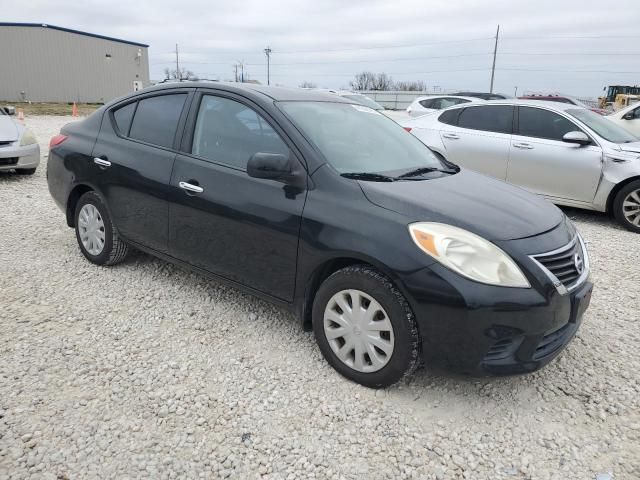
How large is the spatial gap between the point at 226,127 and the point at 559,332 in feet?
7.95

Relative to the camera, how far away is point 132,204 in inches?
152

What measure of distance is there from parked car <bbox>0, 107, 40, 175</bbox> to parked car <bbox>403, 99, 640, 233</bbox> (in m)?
6.17

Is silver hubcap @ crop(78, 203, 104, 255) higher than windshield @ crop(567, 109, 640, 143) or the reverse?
the reverse

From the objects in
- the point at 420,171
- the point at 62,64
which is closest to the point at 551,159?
the point at 420,171

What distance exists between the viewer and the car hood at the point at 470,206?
2.64 meters

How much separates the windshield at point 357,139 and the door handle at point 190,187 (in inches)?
30.5

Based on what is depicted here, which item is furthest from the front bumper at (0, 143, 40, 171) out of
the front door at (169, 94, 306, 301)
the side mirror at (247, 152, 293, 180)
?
the side mirror at (247, 152, 293, 180)

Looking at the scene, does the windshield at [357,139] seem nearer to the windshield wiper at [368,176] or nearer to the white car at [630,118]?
the windshield wiper at [368,176]

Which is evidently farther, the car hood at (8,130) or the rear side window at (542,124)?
the car hood at (8,130)

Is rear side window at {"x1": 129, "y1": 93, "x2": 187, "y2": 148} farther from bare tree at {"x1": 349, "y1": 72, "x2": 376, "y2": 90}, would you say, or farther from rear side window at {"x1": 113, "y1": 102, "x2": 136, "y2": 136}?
bare tree at {"x1": 349, "y1": 72, "x2": 376, "y2": 90}

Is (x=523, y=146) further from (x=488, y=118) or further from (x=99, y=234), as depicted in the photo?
(x=99, y=234)

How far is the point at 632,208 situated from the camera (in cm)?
615

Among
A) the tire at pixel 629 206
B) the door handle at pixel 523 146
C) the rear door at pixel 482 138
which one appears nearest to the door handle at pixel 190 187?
the rear door at pixel 482 138

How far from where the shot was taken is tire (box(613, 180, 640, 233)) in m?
6.08
